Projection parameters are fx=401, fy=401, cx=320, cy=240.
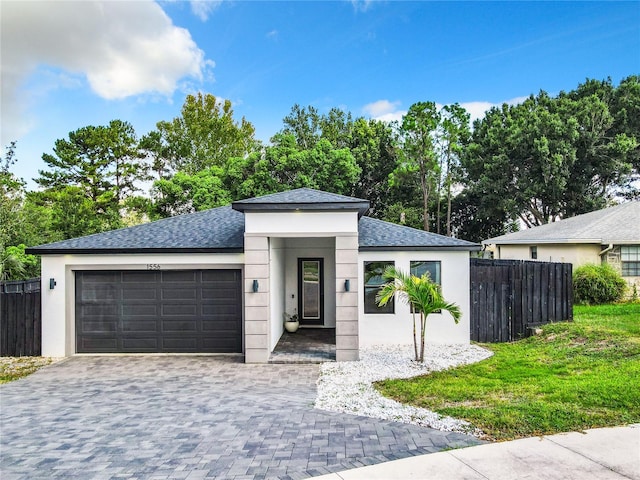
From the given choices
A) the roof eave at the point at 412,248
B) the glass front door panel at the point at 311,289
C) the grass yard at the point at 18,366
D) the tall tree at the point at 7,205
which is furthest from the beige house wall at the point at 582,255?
the tall tree at the point at 7,205

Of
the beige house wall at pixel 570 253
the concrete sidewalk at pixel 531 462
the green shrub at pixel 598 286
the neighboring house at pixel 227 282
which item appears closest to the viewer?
the concrete sidewalk at pixel 531 462

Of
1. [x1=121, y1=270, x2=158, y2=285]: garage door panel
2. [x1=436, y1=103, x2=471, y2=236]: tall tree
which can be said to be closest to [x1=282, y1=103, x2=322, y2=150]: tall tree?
[x1=436, y1=103, x2=471, y2=236]: tall tree

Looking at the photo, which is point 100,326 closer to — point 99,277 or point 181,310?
point 99,277

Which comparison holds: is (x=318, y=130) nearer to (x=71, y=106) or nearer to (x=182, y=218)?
(x=71, y=106)

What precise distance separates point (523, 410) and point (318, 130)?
32.5m

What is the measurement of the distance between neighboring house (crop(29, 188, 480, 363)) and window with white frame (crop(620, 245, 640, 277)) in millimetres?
9064

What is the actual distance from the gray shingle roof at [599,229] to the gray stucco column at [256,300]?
13366 millimetres

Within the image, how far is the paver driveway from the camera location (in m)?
4.46

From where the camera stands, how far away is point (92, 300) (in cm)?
1063

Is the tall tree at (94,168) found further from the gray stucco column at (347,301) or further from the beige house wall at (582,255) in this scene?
the beige house wall at (582,255)

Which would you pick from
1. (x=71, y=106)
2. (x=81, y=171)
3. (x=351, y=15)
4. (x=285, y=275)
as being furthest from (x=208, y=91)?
(x=285, y=275)

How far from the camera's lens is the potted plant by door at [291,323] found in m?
12.5

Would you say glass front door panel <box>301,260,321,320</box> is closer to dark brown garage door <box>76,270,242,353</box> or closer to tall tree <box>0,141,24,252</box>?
dark brown garage door <box>76,270,242,353</box>

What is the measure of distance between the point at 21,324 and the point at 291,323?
23.6ft
